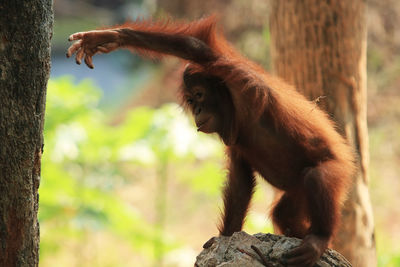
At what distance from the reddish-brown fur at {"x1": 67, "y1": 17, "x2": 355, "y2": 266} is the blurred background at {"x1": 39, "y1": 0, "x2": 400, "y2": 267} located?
0.35 m

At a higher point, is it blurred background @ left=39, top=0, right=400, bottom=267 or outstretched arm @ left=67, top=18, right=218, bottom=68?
blurred background @ left=39, top=0, right=400, bottom=267

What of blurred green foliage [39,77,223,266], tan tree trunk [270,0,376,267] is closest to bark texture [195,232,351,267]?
tan tree trunk [270,0,376,267]

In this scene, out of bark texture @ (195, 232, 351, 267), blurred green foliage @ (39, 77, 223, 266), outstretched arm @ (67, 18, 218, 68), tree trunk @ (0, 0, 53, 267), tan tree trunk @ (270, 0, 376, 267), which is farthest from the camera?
blurred green foliage @ (39, 77, 223, 266)

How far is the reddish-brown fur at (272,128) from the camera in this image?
2264 mm

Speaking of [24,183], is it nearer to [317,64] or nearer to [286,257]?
[286,257]

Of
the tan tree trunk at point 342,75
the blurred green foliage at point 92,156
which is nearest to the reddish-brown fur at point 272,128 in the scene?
the tan tree trunk at point 342,75

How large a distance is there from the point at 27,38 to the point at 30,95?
0.63 ft

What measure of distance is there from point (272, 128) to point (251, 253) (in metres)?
0.68

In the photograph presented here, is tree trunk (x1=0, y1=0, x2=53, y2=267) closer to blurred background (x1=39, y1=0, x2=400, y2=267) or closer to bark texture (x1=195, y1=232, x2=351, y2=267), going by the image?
bark texture (x1=195, y1=232, x2=351, y2=267)

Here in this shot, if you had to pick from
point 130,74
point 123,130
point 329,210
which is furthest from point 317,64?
point 130,74

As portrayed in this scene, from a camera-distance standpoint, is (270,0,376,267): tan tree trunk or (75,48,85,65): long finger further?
(270,0,376,267): tan tree trunk

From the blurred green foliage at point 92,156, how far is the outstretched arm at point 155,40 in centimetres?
264

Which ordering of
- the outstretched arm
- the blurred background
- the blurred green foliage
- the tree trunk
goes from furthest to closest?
1. the blurred background
2. the blurred green foliage
3. the outstretched arm
4. the tree trunk

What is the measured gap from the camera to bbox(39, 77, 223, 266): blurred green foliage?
508cm
